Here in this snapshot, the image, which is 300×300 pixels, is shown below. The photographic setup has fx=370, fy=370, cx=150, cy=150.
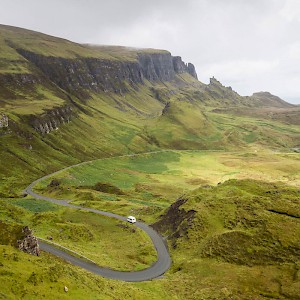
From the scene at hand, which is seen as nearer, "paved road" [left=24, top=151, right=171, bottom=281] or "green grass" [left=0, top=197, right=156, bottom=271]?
"paved road" [left=24, top=151, right=171, bottom=281]

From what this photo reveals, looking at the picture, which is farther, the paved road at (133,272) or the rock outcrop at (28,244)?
the paved road at (133,272)

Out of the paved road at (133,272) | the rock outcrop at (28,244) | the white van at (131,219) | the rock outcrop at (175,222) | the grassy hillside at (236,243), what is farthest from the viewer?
the white van at (131,219)

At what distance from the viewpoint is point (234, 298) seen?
67562mm

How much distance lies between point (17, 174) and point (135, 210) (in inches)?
3540

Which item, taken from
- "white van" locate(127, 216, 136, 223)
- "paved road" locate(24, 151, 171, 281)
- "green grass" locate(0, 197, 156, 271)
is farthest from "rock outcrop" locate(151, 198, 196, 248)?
"green grass" locate(0, 197, 156, 271)

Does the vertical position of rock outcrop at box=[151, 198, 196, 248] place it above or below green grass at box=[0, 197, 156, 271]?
above

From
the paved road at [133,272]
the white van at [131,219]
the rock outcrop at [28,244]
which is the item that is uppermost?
the rock outcrop at [28,244]

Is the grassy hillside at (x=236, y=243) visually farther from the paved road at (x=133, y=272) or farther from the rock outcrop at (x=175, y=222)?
the paved road at (x=133, y=272)

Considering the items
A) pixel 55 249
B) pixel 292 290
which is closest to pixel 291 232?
pixel 292 290

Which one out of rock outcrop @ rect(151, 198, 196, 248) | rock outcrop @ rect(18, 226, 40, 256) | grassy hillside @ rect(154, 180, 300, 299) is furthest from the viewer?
rock outcrop @ rect(151, 198, 196, 248)

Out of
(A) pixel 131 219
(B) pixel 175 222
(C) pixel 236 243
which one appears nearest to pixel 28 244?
(C) pixel 236 243

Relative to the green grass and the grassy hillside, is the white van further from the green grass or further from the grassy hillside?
the grassy hillside

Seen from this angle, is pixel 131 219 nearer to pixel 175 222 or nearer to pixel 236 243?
pixel 175 222

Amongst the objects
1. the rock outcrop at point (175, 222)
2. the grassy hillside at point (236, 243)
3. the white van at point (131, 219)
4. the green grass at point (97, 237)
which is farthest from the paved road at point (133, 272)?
the white van at point (131, 219)
